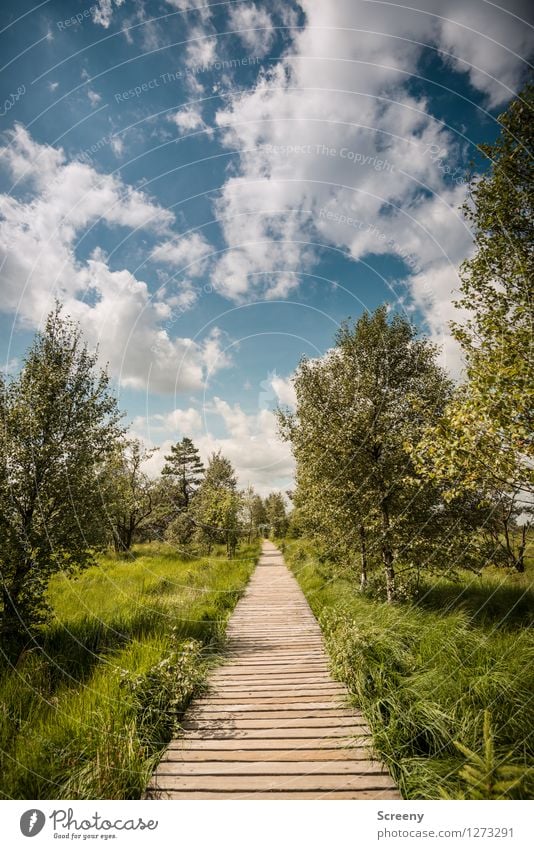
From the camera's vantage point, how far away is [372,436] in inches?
408

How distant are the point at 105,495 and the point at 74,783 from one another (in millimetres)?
6331

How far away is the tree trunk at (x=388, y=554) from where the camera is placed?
10.2m

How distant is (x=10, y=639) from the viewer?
7336 mm

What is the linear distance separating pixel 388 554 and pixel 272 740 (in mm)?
7154

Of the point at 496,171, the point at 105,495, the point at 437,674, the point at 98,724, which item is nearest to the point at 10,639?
the point at 105,495

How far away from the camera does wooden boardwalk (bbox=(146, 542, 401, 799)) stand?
3670 millimetres

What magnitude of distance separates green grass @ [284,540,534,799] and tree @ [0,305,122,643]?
22.1ft

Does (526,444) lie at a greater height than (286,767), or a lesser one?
greater

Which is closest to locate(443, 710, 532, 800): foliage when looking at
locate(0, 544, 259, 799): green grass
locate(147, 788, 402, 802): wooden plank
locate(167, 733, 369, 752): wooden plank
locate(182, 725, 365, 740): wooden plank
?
locate(147, 788, 402, 802): wooden plank

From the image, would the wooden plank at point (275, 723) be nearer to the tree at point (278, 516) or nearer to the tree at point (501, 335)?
the tree at point (501, 335)

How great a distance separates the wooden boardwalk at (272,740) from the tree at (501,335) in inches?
172
